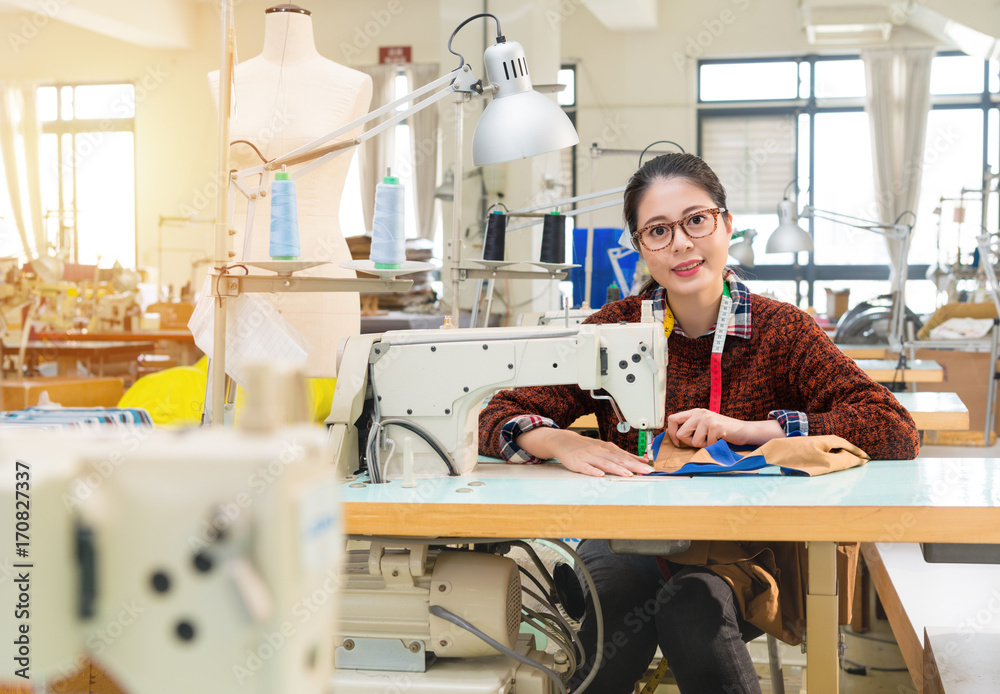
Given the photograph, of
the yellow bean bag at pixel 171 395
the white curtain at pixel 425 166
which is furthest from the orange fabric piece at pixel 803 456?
the white curtain at pixel 425 166

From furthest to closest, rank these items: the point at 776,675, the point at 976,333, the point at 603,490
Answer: the point at 976,333, the point at 776,675, the point at 603,490

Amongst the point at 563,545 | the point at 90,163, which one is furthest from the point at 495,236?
the point at 90,163

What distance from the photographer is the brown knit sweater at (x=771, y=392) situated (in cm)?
141

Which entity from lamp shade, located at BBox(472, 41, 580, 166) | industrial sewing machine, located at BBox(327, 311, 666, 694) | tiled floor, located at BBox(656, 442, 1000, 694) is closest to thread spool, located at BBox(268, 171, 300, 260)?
industrial sewing machine, located at BBox(327, 311, 666, 694)

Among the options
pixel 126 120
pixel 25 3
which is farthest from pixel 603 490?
pixel 126 120

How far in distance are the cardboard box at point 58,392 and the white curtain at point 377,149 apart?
5.05m

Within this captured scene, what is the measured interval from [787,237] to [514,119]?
3185 mm

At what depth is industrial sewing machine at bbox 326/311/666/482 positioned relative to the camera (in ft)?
4.38

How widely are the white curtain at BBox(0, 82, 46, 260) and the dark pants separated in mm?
9013

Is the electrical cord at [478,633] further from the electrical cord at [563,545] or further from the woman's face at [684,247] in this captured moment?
the woman's face at [684,247]

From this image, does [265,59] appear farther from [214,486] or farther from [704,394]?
[214,486]

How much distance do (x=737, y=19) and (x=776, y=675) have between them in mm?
7843

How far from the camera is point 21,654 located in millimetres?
527

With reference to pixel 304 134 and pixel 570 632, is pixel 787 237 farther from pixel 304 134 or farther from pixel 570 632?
pixel 570 632
